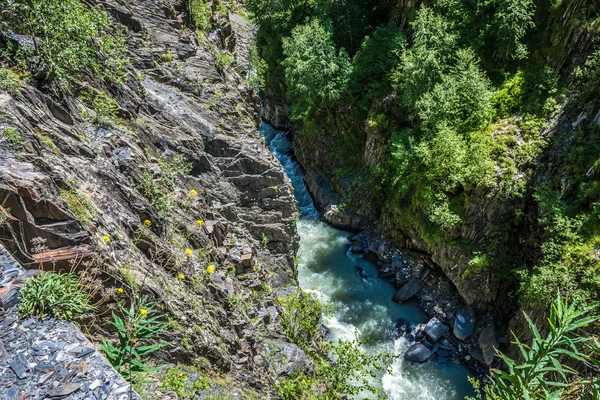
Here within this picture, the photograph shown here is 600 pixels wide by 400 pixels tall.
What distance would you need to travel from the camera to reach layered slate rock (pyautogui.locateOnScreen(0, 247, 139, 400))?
4.04 m

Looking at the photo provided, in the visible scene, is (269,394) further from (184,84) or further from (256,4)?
(256,4)

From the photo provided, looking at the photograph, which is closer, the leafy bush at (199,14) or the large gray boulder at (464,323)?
the large gray boulder at (464,323)

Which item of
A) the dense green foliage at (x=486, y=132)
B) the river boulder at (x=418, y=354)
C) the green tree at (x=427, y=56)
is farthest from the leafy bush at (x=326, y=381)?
the green tree at (x=427, y=56)

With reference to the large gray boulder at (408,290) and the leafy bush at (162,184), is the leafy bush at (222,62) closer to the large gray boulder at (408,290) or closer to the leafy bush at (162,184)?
the leafy bush at (162,184)

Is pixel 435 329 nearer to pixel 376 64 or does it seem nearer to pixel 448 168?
pixel 448 168

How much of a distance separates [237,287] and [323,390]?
396 cm

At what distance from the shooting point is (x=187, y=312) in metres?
8.12

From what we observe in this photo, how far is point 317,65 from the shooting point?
74.3ft

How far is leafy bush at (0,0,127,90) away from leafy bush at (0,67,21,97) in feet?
2.83

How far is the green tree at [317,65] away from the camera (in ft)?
74.2

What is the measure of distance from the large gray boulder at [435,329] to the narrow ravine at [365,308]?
0.70 m

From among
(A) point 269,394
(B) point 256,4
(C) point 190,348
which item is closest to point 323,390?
(A) point 269,394

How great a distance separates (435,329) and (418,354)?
57.2 inches

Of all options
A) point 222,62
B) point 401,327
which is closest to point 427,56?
point 222,62
